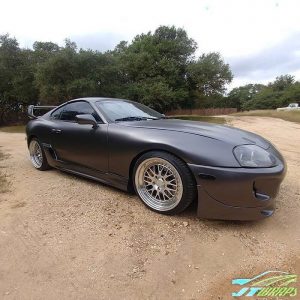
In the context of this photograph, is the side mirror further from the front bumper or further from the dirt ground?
the front bumper

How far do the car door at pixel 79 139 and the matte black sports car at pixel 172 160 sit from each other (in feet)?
0.04

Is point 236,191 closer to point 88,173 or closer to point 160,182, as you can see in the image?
point 160,182

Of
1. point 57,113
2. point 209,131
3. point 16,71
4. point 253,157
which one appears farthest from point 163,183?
point 16,71

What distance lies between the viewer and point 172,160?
2.85 m

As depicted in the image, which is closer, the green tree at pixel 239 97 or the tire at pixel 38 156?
the tire at pixel 38 156

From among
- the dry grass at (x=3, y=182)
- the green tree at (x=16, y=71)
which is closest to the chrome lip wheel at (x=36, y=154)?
the dry grass at (x=3, y=182)

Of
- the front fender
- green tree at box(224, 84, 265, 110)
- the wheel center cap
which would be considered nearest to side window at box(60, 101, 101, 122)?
the front fender

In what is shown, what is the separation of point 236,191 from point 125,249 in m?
1.07

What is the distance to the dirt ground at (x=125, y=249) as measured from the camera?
2080 mm

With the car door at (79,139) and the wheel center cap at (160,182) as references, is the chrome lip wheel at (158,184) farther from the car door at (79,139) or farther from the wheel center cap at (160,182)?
the car door at (79,139)

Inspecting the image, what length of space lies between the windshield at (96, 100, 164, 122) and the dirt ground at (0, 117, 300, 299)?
94 centimetres

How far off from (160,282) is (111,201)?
4.66 feet

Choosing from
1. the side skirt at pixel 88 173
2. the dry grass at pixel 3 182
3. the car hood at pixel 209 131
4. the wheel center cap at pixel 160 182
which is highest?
the car hood at pixel 209 131

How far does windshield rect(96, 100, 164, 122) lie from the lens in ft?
12.1
